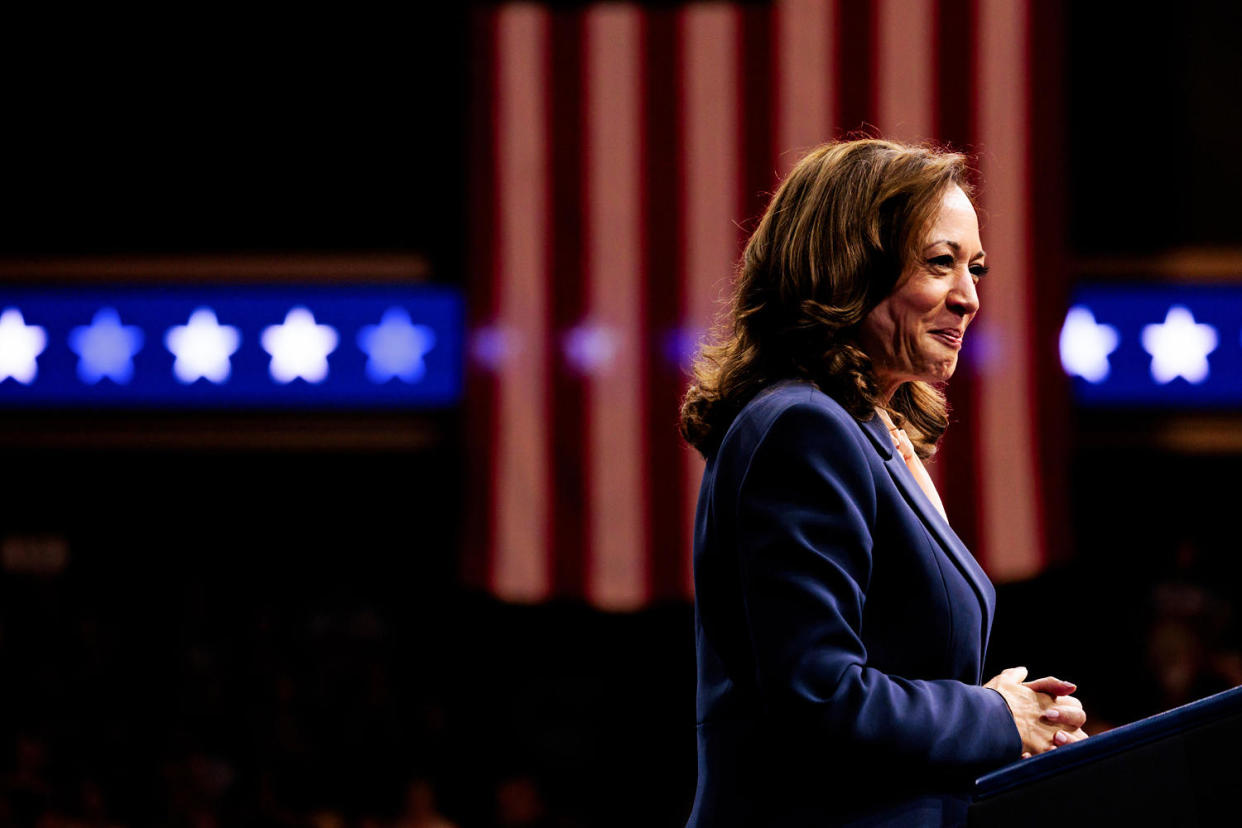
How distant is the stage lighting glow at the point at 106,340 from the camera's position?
4.57 meters

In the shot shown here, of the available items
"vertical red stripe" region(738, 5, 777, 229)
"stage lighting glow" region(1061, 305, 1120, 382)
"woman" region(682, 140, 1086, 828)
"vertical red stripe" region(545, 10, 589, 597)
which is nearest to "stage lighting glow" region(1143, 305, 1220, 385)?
"stage lighting glow" region(1061, 305, 1120, 382)

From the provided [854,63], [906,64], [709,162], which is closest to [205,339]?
[709,162]

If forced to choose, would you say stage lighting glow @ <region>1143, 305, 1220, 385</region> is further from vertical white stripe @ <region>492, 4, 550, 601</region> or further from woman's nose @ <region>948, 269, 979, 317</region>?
woman's nose @ <region>948, 269, 979, 317</region>

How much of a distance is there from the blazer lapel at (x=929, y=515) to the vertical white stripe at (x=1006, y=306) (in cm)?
297

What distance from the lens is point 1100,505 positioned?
15.8 ft

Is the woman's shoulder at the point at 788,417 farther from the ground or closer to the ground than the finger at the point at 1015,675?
farther from the ground

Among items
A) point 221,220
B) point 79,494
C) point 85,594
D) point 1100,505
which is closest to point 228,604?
point 85,594

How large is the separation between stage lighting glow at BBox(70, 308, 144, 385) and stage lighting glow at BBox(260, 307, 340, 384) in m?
0.42

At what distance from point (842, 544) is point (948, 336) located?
269 mm

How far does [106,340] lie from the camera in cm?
458

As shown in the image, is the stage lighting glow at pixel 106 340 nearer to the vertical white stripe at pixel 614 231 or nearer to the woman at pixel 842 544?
the vertical white stripe at pixel 614 231

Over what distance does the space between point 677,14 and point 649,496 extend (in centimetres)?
146

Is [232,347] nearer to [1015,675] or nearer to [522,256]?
[522,256]

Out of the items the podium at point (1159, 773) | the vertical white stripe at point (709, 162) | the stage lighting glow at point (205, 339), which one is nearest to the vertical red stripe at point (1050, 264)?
the vertical white stripe at point (709, 162)
